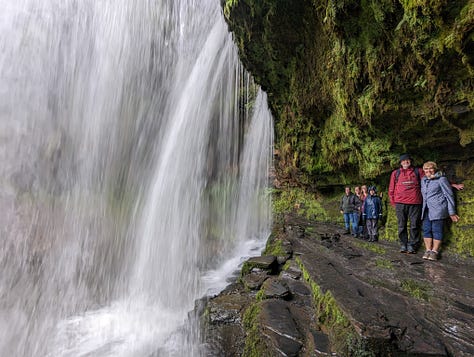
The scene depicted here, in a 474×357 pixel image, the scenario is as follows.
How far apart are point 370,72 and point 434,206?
276 centimetres

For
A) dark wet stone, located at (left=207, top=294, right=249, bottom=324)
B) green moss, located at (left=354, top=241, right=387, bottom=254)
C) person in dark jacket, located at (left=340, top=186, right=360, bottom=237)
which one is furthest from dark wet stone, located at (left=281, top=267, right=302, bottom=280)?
person in dark jacket, located at (left=340, top=186, right=360, bottom=237)

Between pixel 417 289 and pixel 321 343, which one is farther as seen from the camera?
pixel 417 289

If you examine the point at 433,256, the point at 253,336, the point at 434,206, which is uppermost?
the point at 434,206

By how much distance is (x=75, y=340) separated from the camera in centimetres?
592

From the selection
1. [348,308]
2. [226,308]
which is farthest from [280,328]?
[226,308]

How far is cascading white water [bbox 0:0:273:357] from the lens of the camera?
963 cm

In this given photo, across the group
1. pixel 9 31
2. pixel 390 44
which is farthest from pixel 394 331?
pixel 9 31

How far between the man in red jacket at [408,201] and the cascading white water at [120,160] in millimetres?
4991

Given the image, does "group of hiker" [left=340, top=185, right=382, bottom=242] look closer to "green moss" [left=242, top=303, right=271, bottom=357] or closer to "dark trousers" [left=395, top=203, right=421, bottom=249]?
"dark trousers" [left=395, top=203, right=421, bottom=249]

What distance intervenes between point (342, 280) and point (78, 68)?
1862cm

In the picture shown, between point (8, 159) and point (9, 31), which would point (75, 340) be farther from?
point (9, 31)

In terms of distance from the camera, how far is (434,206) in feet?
15.4

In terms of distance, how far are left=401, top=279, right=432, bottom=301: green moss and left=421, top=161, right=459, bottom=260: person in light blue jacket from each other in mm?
1475

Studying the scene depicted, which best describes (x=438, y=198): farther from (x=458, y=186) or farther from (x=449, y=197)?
(x=458, y=186)
